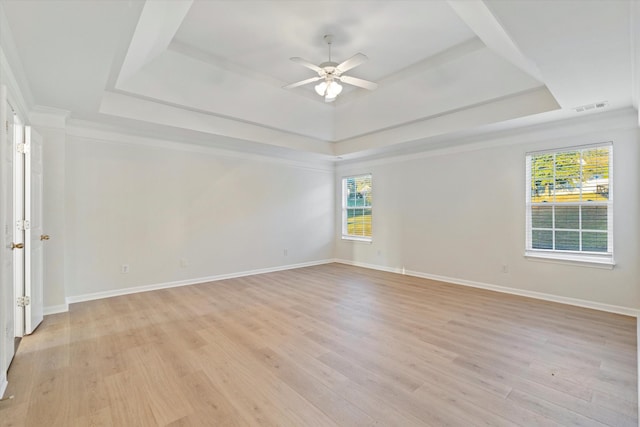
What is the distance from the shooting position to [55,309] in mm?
3633

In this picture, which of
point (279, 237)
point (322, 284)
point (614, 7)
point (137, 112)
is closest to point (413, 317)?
point (322, 284)

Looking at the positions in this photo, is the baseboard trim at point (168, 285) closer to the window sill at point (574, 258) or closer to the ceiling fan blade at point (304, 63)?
the ceiling fan blade at point (304, 63)

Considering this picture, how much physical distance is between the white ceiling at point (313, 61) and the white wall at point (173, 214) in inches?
20.0

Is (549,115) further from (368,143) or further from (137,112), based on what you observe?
(137,112)

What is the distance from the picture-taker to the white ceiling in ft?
6.57

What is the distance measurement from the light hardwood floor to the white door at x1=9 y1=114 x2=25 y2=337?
270 millimetres

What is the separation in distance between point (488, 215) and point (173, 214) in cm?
521

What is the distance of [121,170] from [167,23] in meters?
2.54

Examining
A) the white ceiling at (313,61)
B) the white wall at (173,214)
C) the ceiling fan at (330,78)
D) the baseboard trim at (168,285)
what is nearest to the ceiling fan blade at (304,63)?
the ceiling fan at (330,78)

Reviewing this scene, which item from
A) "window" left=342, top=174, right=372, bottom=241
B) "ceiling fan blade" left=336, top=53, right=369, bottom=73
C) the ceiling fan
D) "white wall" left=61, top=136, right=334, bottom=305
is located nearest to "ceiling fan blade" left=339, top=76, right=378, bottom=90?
the ceiling fan

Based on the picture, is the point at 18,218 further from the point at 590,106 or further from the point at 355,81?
the point at 590,106

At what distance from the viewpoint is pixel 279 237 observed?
630 centimetres

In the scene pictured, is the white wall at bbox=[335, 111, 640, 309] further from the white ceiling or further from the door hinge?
the door hinge

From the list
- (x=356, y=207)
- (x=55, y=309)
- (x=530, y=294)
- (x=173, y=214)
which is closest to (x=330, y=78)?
(x=173, y=214)
